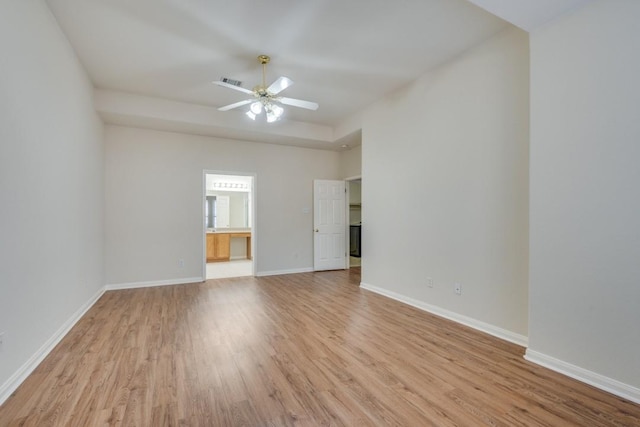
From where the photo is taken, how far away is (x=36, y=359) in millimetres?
2393

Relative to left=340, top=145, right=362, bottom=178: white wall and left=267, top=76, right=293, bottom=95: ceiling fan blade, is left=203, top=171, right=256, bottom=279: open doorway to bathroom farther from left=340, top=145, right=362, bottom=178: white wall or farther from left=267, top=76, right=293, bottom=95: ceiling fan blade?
left=267, top=76, right=293, bottom=95: ceiling fan blade

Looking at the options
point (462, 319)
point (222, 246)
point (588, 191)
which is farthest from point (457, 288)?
point (222, 246)

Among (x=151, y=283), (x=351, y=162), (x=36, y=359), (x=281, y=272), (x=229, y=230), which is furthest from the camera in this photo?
(x=229, y=230)

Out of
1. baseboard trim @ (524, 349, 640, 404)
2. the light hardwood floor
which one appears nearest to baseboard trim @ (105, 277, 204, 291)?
the light hardwood floor

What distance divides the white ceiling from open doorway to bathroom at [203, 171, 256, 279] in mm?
3986

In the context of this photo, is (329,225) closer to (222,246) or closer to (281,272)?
(281,272)

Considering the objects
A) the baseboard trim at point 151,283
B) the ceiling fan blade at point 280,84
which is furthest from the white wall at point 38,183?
the ceiling fan blade at point 280,84

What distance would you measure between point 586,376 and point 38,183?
4.48 meters

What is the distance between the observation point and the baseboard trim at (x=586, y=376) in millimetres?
1968

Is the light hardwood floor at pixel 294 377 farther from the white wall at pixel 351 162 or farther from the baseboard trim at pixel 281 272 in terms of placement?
the white wall at pixel 351 162

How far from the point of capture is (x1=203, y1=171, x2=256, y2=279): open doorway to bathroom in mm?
8234

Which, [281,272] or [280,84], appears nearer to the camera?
[280,84]

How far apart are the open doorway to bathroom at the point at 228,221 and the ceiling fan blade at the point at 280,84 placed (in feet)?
16.1

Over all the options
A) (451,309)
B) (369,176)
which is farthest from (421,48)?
(451,309)
